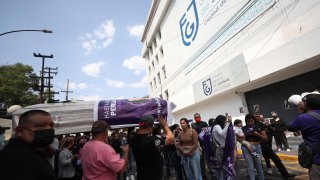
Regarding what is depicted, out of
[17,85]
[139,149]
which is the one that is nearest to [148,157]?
[139,149]

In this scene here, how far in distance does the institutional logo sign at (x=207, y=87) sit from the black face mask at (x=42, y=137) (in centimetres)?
1597

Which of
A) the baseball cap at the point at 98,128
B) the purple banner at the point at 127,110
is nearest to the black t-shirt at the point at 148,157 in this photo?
the baseball cap at the point at 98,128

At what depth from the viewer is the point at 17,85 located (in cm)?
2944

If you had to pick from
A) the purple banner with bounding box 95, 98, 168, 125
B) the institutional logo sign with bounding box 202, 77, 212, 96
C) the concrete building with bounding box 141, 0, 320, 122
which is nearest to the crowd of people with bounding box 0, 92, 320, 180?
the purple banner with bounding box 95, 98, 168, 125

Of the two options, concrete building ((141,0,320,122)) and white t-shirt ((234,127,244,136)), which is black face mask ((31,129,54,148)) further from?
concrete building ((141,0,320,122))

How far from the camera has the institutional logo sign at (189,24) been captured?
19484 mm

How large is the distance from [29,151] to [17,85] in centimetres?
3353

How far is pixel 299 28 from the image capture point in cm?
909

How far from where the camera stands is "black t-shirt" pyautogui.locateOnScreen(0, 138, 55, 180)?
53.5 inches

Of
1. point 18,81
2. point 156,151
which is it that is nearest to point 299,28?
point 156,151

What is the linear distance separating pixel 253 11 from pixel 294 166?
856 centimetres

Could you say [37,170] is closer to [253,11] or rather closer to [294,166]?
[294,166]

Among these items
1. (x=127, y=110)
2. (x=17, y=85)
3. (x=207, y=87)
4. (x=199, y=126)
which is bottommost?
(x=199, y=126)

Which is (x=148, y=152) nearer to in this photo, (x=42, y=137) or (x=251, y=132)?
(x=42, y=137)
